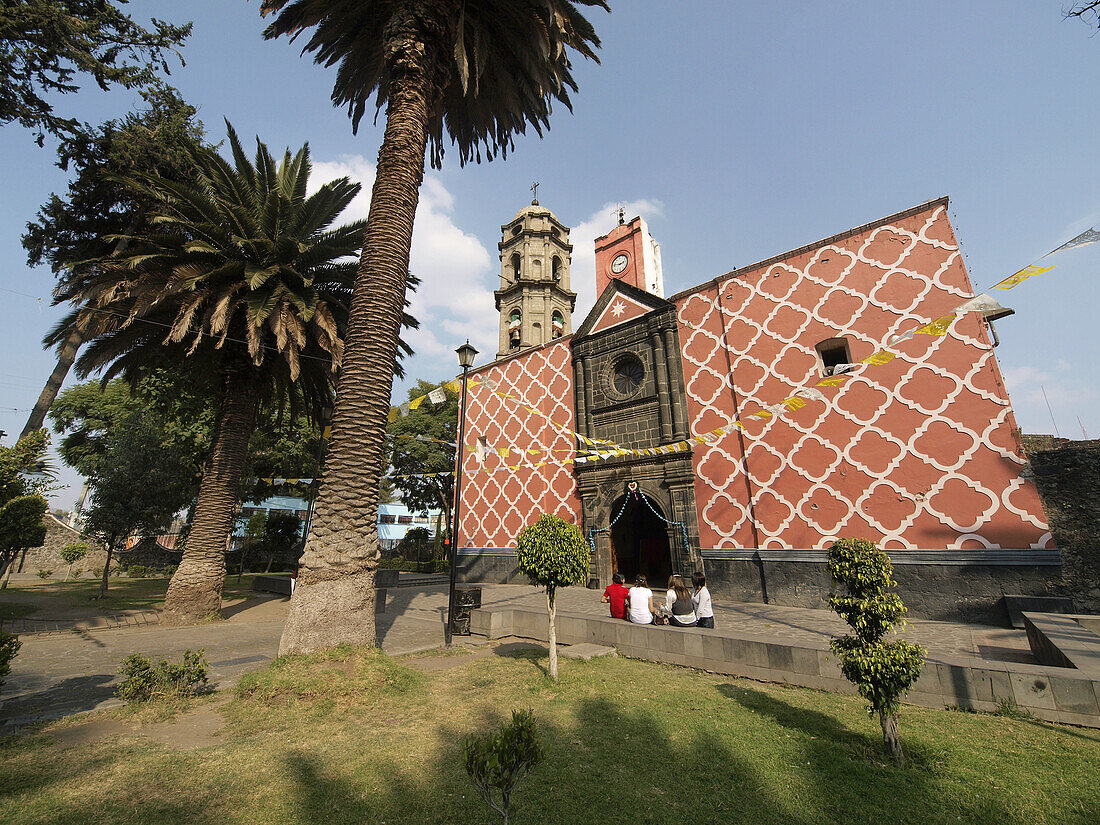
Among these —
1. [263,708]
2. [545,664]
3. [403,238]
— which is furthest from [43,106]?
[545,664]

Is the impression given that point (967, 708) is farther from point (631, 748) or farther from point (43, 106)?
point (43, 106)

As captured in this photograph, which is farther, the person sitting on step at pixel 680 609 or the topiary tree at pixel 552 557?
the person sitting on step at pixel 680 609

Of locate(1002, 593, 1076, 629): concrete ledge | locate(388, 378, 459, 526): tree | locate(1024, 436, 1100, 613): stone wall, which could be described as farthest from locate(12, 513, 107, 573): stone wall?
locate(1024, 436, 1100, 613): stone wall

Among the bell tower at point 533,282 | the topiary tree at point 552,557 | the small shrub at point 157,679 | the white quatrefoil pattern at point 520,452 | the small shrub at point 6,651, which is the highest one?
the bell tower at point 533,282

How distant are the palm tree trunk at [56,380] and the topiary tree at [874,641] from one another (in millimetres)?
17254

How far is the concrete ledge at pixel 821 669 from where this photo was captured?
5.11m

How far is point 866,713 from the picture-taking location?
559 cm

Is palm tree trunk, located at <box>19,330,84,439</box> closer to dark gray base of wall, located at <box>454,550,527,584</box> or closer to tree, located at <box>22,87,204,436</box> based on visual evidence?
tree, located at <box>22,87,204,436</box>

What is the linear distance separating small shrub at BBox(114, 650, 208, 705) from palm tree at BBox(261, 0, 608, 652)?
1088 millimetres

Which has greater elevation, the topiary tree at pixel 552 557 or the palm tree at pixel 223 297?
the palm tree at pixel 223 297

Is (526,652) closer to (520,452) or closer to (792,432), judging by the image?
(792,432)

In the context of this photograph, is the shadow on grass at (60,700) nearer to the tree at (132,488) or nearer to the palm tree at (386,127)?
the palm tree at (386,127)

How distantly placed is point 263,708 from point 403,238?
7.44 meters

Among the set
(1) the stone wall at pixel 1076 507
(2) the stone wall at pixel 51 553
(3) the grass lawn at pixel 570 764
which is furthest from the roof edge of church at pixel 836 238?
(2) the stone wall at pixel 51 553
